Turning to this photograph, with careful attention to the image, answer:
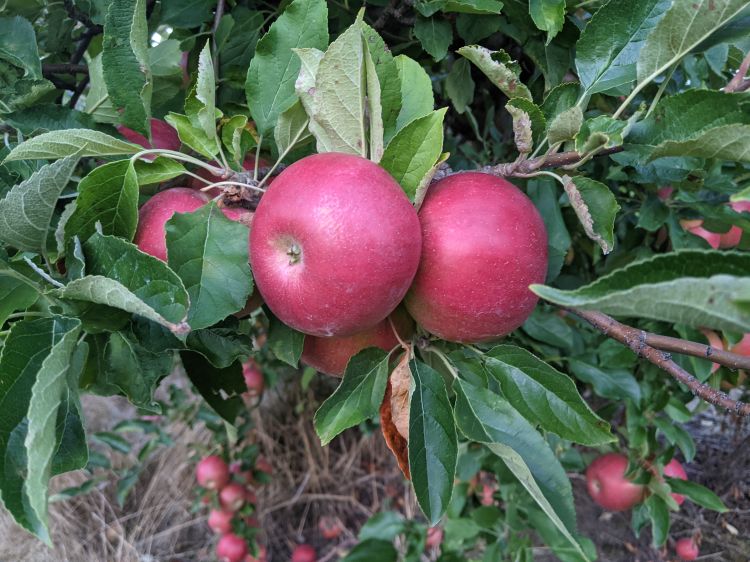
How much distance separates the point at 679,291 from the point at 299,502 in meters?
2.72

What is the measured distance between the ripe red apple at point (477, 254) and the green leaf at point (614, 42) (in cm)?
16

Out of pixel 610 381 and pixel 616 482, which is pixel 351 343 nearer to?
pixel 610 381

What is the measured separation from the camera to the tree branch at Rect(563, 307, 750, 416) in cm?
50

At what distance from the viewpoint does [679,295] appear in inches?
11.9

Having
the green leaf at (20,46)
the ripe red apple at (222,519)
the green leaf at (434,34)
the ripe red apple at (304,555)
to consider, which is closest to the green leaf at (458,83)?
the green leaf at (434,34)

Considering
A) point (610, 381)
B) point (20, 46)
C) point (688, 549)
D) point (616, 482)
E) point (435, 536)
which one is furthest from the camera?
point (435, 536)

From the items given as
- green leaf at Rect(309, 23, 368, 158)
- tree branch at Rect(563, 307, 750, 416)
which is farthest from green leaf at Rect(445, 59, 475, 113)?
tree branch at Rect(563, 307, 750, 416)

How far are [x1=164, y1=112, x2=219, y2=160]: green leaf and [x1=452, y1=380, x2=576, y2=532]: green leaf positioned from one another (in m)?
0.41

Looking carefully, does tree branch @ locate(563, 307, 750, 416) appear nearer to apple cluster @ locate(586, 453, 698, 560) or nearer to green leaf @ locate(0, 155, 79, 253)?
green leaf @ locate(0, 155, 79, 253)

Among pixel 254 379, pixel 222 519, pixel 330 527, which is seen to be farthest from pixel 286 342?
pixel 330 527

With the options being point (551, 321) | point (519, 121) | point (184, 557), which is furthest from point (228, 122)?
point (184, 557)

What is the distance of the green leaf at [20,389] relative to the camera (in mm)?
444

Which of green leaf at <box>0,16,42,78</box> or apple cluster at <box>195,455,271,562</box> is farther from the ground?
green leaf at <box>0,16,42,78</box>

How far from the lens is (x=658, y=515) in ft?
4.15
